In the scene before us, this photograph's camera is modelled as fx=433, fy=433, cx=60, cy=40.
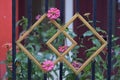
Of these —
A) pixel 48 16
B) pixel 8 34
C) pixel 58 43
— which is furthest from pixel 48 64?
pixel 8 34

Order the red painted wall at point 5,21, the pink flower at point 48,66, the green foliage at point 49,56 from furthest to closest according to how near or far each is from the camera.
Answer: the red painted wall at point 5,21
the green foliage at point 49,56
the pink flower at point 48,66

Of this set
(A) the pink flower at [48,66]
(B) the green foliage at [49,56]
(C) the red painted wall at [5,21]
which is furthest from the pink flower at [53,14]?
(C) the red painted wall at [5,21]

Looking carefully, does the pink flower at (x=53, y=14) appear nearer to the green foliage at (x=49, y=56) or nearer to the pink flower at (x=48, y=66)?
the pink flower at (x=48, y=66)

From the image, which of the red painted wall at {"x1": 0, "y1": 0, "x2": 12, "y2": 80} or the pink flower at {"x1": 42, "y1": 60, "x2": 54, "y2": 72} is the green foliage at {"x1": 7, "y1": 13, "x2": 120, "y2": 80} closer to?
the pink flower at {"x1": 42, "y1": 60, "x2": 54, "y2": 72}

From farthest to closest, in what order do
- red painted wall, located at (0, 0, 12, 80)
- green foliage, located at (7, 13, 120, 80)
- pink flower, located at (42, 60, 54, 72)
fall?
red painted wall, located at (0, 0, 12, 80) < green foliage, located at (7, 13, 120, 80) < pink flower, located at (42, 60, 54, 72)

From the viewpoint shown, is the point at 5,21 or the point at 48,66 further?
the point at 5,21

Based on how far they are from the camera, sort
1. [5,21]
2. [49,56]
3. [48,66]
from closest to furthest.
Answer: [48,66]
[49,56]
[5,21]

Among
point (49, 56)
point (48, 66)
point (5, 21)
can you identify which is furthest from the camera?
point (5, 21)

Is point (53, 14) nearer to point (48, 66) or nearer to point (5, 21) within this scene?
point (48, 66)

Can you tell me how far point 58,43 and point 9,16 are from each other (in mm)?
2361

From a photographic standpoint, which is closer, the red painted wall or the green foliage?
the green foliage

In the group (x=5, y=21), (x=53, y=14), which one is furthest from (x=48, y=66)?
(x=5, y=21)

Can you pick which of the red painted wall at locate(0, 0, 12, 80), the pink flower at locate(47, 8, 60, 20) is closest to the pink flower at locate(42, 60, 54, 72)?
the pink flower at locate(47, 8, 60, 20)

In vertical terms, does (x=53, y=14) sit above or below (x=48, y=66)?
above
